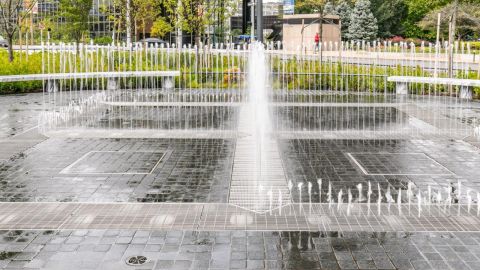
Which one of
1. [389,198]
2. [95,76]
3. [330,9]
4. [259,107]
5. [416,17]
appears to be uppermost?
[330,9]

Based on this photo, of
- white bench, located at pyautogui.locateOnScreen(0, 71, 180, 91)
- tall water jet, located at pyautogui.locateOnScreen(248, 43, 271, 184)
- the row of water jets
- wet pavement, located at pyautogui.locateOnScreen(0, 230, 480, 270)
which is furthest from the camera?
white bench, located at pyautogui.locateOnScreen(0, 71, 180, 91)

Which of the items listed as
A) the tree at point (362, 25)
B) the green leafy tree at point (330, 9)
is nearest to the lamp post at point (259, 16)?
the green leafy tree at point (330, 9)

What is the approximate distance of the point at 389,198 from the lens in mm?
7637

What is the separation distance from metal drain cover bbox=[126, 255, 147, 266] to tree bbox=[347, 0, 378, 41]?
4970 cm

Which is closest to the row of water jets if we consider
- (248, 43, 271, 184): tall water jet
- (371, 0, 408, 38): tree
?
(248, 43, 271, 184): tall water jet

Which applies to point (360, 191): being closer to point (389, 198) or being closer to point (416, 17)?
point (389, 198)

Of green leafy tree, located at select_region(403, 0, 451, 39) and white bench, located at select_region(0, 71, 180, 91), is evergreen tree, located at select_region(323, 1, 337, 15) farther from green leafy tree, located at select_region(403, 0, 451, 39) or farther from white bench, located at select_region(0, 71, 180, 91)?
white bench, located at select_region(0, 71, 180, 91)

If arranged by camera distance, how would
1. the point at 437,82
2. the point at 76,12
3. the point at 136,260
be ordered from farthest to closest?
the point at 76,12, the point at 437,82, the point at 136,260

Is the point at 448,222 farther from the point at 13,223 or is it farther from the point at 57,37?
the point at 57,37

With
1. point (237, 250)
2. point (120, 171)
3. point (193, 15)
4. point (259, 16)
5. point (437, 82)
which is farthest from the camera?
point (193, 15)

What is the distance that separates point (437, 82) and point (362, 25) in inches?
1435

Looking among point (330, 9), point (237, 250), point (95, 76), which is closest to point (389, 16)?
point (330, 9)

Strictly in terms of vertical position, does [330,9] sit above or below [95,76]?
above

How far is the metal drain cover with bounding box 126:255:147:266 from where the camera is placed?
17.8 ft
